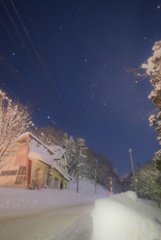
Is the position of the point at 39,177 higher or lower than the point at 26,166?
lower

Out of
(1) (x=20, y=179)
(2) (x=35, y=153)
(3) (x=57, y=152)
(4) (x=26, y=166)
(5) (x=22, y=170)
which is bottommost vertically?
(1) (x=20, y=179)

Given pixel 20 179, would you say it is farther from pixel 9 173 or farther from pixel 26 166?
pixel 9 173

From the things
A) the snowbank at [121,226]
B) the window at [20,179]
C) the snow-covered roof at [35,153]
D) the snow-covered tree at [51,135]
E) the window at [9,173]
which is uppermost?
the snow-covered tree at [51,135]

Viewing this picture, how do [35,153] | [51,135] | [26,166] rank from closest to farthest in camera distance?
[26,166]
[35,153]
[51,135]

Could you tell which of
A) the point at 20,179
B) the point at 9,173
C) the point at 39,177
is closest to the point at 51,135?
the point at 39,177

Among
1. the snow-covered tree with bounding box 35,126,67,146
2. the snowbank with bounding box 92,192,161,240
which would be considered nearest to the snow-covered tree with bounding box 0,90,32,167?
the snowbank with bounding box 92,192,161,240

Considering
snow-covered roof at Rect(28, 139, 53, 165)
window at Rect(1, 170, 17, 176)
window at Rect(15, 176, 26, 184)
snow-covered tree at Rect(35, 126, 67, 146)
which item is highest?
snow-covered tree at Rect(35, 126, 67, 146)

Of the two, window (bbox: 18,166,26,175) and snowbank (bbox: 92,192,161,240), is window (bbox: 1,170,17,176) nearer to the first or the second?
window (bbox: 18,166,26,175)

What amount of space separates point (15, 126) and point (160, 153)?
12.3 meters

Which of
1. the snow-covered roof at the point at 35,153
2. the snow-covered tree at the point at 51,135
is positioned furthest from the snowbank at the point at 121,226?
the snow-covered tree at the point at 51,135

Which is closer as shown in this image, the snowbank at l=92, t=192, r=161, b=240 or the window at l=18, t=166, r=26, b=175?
the snowbank at l=92, t=192, r=161, b=240

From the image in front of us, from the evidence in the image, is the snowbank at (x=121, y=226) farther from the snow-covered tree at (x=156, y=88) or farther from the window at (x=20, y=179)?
the window at (x=20, y=179)

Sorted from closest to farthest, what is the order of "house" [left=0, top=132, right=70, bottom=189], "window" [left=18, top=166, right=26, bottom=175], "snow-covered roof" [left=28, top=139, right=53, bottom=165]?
"house" [left=0, top=132, right=70, bottom=189], "window" [left=18, top=166, right=26, bottom=175], "snow-covered roof" [left=28, top=139, right=53, bottom=165]

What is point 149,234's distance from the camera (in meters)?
3.67
